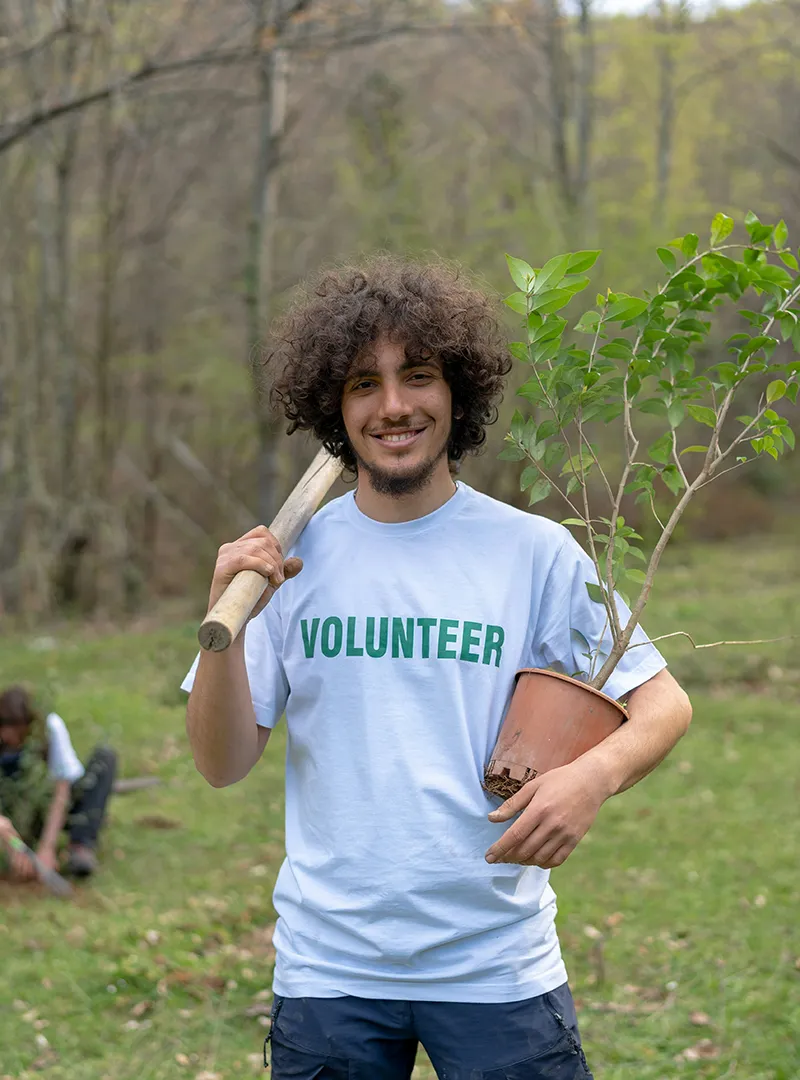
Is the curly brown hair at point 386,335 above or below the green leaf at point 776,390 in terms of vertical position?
above

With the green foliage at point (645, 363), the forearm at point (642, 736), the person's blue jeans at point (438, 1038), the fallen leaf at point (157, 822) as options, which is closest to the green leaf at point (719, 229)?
the green foliage at point (645, 363)

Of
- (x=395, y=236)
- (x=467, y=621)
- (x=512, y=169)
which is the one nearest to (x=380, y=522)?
(x=467, y=621)

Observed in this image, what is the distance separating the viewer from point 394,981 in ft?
6.75

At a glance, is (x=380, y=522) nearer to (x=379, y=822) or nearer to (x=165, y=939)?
(x=379, y=822)

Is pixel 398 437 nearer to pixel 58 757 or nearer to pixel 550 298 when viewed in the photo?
pixel 550 298

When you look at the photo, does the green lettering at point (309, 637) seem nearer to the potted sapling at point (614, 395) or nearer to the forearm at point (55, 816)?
the potted sapling at point (614, 395)

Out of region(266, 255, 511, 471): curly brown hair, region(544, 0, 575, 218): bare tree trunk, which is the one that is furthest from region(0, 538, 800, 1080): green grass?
region(544, 0, 575, 218): bare tree trunk

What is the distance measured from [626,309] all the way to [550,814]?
903 mm

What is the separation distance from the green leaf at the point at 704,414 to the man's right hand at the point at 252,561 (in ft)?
2.71

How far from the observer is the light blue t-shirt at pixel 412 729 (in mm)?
2061

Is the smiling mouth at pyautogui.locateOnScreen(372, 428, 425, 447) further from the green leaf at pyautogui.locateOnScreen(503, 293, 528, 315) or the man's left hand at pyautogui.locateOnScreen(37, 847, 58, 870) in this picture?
the man's left hand at pyautogui.locateOnScreen(37, 847, 58, 870)

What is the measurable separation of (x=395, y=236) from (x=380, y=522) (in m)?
13.9

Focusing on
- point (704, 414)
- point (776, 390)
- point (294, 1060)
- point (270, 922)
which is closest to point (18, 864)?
point (270, 922)

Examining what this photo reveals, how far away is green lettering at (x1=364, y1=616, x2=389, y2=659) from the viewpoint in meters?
2.13
